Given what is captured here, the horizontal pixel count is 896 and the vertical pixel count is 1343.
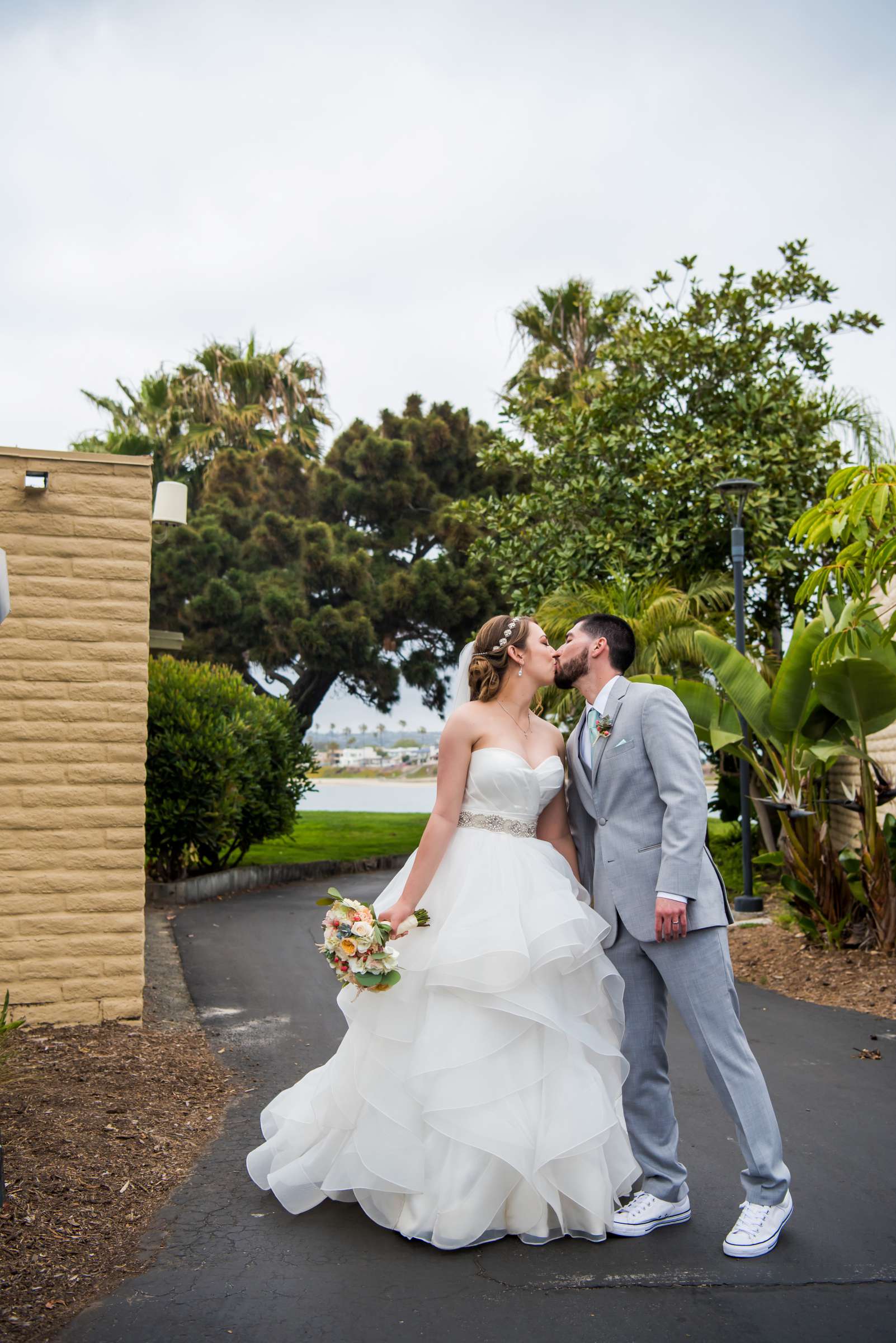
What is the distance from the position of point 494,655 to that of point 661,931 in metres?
1.35

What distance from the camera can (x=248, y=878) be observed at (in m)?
14.6

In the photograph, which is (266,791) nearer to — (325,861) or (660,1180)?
(325,861)

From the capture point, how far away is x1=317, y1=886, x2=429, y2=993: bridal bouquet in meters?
3.84

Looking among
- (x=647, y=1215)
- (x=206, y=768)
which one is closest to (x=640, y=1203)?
(x=647, y=1215)

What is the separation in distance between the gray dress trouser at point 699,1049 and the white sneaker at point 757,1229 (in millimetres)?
36

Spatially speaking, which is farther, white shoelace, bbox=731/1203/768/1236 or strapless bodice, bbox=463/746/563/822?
strapless bodice, bbox=463/746/563/822

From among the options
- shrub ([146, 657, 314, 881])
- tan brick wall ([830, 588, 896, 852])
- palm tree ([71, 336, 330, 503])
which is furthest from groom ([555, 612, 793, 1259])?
palm tree ([71, 336, 330, 503])

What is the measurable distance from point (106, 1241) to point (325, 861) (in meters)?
12.9

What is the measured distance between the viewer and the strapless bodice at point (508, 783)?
4098 mm

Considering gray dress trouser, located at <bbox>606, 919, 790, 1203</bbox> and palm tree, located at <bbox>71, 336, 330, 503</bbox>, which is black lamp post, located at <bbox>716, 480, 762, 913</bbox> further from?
palm tree, located at <bbox>71, 336, 330, 503</bbox>

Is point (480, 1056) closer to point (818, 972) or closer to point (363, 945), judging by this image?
point (363, 945)

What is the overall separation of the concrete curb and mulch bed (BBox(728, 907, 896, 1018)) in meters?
6.97

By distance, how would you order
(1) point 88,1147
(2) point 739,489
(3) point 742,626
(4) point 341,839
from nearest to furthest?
(1) point 88,1147 < (2) point 739,489 < (3) point 742,626 < (4) point 341,839

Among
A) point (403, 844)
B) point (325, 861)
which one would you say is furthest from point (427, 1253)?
point (403, 844)
